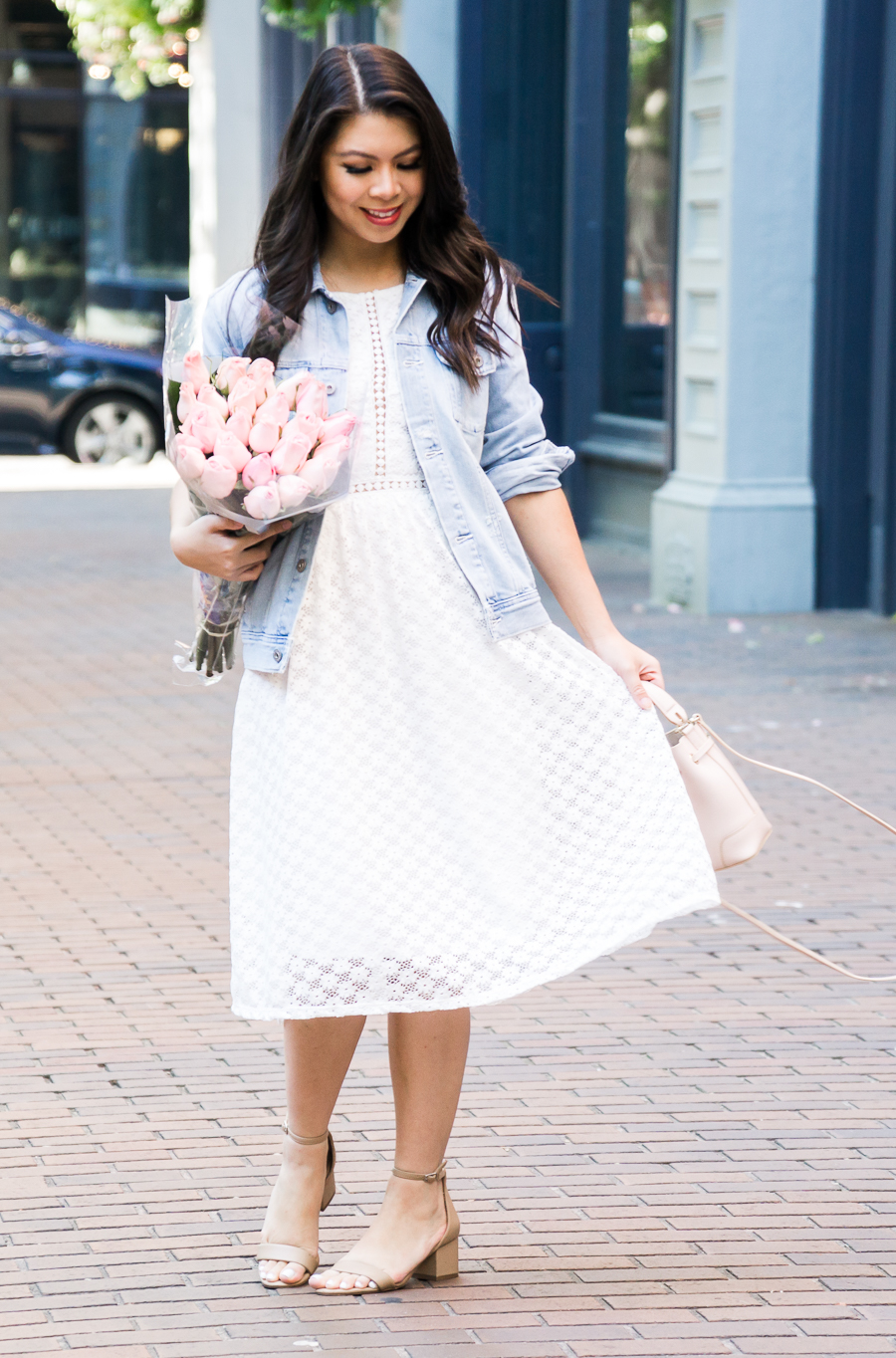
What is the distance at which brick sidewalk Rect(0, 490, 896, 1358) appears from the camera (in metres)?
3.02

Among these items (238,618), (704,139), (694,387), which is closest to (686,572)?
(694,387)

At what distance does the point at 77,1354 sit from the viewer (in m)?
2.89

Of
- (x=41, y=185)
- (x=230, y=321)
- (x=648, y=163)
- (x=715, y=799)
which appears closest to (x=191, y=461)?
(x=230, y=321)

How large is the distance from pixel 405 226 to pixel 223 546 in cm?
59

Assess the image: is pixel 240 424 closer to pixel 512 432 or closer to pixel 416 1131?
pixel 512 432

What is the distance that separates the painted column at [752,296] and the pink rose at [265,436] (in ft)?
24.2

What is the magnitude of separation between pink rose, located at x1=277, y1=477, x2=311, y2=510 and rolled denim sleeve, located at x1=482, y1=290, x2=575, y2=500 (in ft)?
1.47

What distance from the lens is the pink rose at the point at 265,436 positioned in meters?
2.75

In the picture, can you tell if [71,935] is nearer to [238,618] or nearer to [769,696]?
[238,618]

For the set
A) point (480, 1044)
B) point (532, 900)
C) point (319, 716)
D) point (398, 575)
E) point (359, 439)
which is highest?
point (359, 439)

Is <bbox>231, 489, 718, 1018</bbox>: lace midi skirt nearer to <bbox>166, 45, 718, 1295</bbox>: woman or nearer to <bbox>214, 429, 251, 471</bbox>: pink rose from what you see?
<bbox>166, 45, 718, 1295</bbox>: woman

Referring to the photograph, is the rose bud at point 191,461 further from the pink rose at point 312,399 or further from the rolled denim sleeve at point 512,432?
the rolled denim sleeve at point 512,432

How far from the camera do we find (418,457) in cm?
296

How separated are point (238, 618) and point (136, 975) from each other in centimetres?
184
